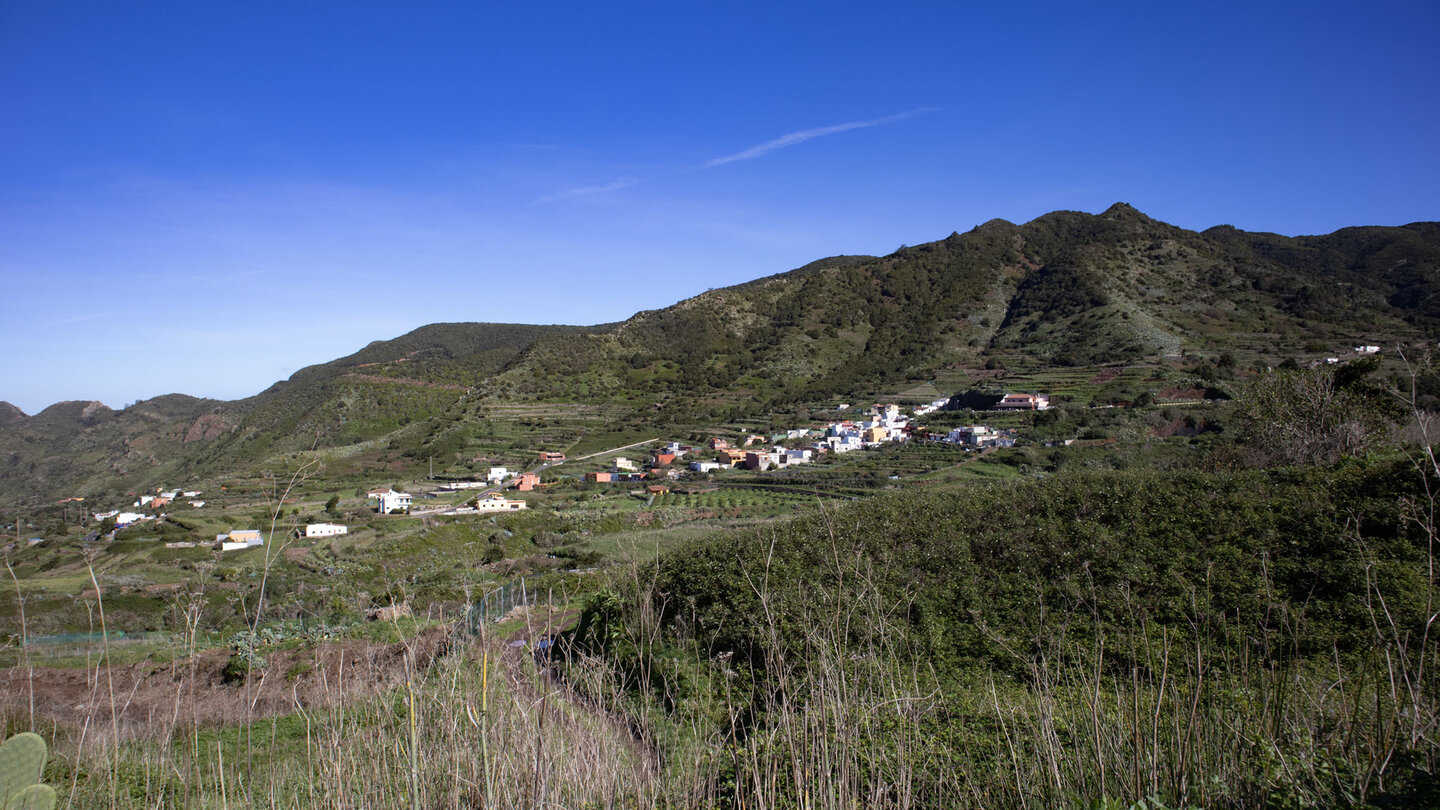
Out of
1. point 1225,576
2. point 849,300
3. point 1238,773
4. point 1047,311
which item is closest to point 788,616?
point 1225,576

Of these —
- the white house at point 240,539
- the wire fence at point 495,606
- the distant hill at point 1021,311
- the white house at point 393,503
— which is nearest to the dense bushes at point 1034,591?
the wire fence at point 495,606

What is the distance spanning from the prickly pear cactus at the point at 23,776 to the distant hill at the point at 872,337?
49294 millimetres

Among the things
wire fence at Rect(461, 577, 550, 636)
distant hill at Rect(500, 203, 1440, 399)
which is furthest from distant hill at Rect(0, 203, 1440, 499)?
wire fence at Rect(461, 577, 550, 636)

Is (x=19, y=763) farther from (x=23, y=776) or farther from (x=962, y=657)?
(x=962, y=657)

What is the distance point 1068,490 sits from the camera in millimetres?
9109

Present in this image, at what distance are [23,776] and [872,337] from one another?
227ft

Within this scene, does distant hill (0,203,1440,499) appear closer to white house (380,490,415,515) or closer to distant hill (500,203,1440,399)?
distant hill (500,203,1440,399)

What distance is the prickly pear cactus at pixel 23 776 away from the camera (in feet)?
7.29

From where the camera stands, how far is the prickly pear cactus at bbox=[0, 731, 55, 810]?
222 cm

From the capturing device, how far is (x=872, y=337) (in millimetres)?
68812

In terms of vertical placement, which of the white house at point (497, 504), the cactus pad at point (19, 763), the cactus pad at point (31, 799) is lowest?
the white house at point (497, 504)

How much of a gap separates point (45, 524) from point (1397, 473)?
→ 4957 cm

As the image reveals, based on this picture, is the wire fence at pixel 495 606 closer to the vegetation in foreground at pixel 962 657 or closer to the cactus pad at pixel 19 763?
the vegetation in foreground at pixel 962 657

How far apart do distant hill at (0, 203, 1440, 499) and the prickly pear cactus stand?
49.3 metres
